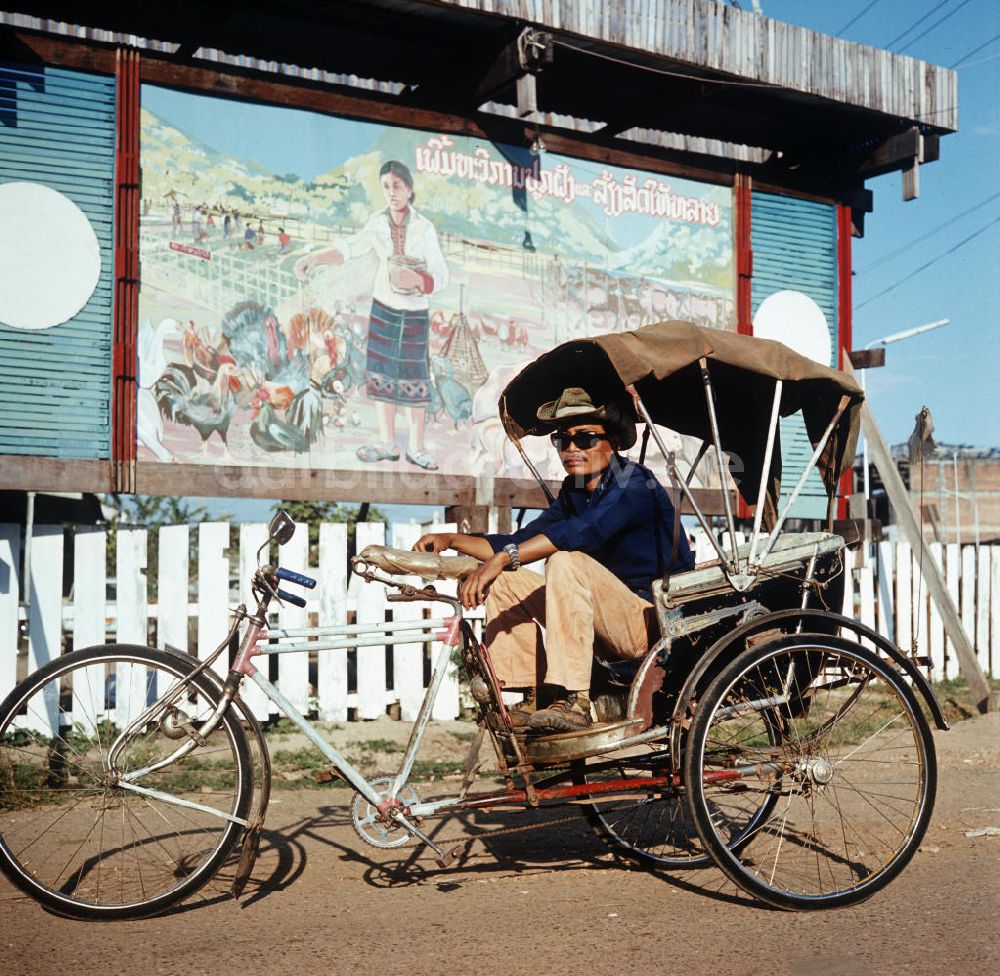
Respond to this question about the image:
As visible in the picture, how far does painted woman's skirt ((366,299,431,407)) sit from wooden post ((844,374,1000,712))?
4.27 m

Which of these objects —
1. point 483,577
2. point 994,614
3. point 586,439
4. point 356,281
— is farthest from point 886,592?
point 483,577

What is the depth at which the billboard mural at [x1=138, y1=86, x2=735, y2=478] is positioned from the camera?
9.75 meters

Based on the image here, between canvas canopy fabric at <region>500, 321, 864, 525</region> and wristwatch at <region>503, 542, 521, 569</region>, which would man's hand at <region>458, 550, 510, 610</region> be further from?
canvas canopy fabric at <region>500, 321, 864, 525</region>

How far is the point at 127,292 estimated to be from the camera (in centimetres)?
948

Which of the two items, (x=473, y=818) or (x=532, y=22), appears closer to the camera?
(x=473, y=818)

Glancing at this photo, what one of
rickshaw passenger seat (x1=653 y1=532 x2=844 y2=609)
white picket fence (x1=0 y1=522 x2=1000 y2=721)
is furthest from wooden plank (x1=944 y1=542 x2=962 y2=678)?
rickshaw passenger seat (x1=653 y1=532 x2=844 y2=609)

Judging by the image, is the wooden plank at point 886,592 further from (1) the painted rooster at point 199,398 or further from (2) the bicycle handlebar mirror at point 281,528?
(2) the bicycle handlebar mirror at point 281,528

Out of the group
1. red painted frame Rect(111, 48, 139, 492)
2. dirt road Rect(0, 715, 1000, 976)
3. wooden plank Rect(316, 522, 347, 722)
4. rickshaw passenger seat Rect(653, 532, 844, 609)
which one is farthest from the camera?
red painted frame Rect(111, 48, 139, 492)

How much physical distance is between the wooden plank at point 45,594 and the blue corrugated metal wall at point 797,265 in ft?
26.3

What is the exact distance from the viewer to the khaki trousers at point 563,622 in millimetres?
4242

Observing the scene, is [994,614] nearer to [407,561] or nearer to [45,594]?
[45,594]

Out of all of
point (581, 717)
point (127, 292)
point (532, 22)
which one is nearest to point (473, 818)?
point (581, 717)

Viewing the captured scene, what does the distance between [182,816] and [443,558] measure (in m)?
2.10

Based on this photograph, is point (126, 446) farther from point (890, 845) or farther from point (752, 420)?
point (890, 845)
